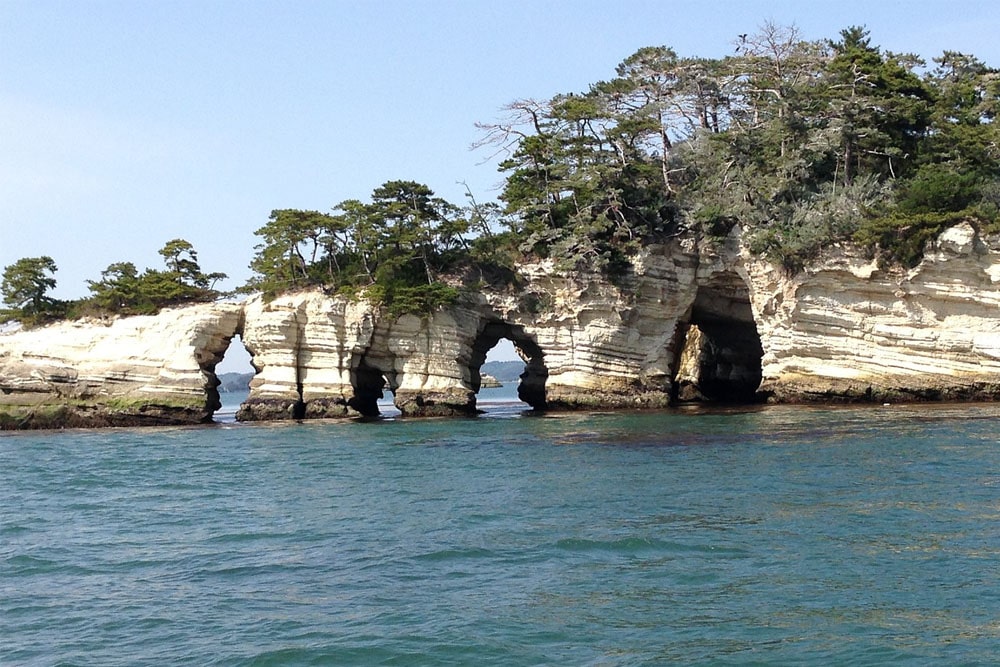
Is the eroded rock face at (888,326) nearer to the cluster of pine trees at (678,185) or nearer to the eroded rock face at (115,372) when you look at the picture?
the cluster of pine trees at (678,185)

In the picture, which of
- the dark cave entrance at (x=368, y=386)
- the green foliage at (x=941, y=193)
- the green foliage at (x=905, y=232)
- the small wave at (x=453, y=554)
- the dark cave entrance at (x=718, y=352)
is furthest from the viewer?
the dark cave entrance at (x=718, y=352)

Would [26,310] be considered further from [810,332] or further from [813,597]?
[813,597]

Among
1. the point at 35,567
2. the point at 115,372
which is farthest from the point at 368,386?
the point at 35,567

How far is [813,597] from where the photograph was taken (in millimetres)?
10094

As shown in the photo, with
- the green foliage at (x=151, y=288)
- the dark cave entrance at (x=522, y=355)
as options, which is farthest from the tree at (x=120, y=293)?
the dark cave entrance at (x=522, y=355)

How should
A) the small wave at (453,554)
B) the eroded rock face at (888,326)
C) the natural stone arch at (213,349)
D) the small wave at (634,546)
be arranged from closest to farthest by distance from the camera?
the small wave at (634,546) < the small wave at (453,554) < the eroded rock face at (888,326) < the natural stone arch at (213,349)

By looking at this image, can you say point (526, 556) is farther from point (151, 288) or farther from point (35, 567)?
point (151, 288)

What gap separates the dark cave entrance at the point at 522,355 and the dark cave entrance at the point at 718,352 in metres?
5.74

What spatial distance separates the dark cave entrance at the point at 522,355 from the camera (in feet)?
125

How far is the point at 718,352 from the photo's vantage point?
43656 millimetres

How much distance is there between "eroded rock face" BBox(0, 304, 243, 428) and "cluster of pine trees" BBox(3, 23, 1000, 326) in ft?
5.15

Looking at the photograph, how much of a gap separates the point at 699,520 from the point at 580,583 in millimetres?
3486

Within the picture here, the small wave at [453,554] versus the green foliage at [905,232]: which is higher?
the green foliage at [905,232]

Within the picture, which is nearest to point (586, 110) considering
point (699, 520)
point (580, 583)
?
point (699, 520)
